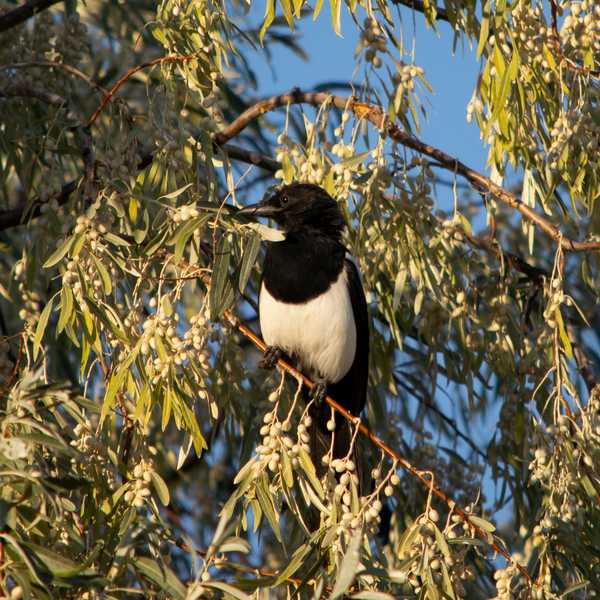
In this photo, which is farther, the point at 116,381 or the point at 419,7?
the point at 419,7

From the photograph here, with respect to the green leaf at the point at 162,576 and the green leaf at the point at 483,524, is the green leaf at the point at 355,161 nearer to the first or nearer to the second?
the green leaf at the point at 483,524

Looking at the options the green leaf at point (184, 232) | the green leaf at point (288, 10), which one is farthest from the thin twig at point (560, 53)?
the green leaf at point (184, 232)

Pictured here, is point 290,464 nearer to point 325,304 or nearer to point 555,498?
point 555,498

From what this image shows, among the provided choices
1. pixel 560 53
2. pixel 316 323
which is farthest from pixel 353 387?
pixel 560 53

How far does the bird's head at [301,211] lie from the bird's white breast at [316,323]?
0.23m

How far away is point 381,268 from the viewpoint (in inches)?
155

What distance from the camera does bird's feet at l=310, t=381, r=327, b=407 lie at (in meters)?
4.23

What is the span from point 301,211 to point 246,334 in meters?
1.31

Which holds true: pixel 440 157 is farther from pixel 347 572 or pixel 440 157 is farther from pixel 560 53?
pixel 347 572

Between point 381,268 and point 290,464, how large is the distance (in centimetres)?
127

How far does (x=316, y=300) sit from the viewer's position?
14.3 ft

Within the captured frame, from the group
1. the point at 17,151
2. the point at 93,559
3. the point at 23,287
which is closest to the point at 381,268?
the point at 23,287

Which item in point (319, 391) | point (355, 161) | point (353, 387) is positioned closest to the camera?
point (355, 161)

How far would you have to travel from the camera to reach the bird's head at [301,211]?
4340 mm
